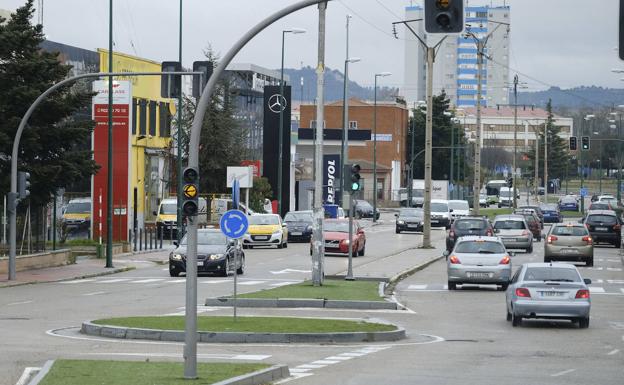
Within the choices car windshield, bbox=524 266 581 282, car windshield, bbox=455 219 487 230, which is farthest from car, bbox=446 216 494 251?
car windshield, bbox=524 266 581 282

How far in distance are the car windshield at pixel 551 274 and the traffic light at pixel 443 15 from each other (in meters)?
11.4

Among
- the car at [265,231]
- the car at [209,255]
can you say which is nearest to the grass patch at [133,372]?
the car at [209,255]

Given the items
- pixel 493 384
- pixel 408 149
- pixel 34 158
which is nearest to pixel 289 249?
pixel 34 158

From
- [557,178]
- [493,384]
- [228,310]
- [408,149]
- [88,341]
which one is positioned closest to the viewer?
[493,384]

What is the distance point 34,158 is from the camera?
46.7 m

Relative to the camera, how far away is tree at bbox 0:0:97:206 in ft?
147

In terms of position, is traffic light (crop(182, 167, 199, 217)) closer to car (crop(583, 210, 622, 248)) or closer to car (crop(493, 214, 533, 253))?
car (crop(493, 214, 533, 253))

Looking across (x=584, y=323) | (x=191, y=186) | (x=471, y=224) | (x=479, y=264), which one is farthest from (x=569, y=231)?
(x=191, y=186)

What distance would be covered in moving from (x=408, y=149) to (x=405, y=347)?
137256 mm

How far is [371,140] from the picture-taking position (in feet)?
460

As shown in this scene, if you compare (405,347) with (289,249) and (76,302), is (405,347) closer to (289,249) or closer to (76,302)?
(76,302)

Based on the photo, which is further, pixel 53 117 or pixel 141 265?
pixel 141 265

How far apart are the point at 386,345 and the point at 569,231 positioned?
1126 inches

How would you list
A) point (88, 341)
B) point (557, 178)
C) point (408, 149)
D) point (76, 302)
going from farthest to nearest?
point (557, 178), point (408, 149), point (76, 302), point (88, 341)
